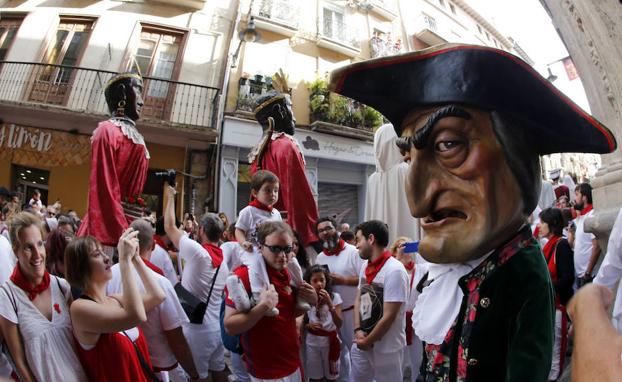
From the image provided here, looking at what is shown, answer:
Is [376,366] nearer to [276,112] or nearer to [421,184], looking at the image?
[276,112]

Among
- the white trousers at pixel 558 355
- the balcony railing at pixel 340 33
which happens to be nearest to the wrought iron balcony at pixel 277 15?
the balcony railing at pixel 340 33

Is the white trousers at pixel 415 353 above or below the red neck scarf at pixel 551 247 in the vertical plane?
below

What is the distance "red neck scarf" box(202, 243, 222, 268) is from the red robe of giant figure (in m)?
0.96

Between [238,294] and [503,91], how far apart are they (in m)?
1.84

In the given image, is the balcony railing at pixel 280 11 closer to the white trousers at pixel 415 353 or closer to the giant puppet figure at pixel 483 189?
the white trousers at pixel 415 353

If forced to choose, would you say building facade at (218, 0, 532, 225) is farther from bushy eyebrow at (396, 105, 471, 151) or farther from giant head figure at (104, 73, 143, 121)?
bushy eyebrow at (396, 105, 471, 151)

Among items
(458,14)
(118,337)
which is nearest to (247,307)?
(118,337)

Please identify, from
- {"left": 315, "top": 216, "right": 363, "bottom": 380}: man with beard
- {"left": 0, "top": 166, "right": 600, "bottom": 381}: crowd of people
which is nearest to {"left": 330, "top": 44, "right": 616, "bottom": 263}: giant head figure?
{"left": 0, "top": 166, "right": 600, "bottom": 381}: crowd of people

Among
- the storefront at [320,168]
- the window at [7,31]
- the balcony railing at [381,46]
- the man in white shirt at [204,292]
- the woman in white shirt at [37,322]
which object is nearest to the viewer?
the woman in white shirt at [37,322]

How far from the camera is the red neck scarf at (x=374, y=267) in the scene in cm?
341

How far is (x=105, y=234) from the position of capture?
2.67 m

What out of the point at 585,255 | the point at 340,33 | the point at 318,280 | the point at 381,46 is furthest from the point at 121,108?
the point at 381,46

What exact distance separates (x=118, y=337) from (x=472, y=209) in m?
1.80

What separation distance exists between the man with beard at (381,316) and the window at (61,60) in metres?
11.1
